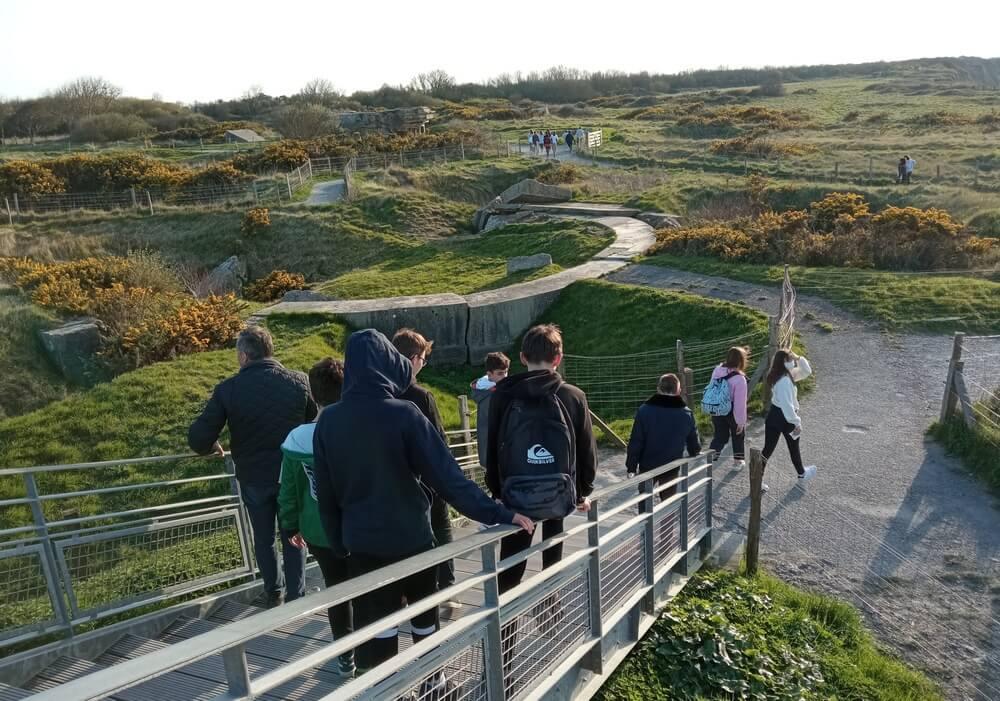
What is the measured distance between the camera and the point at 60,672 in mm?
4262

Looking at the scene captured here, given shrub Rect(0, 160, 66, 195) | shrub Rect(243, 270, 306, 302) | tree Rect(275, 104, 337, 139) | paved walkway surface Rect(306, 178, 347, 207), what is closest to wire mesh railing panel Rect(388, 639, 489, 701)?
shrub Rect(243, 270, 306, 302)

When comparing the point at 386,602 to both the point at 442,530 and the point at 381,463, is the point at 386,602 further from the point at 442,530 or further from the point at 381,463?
the point at 442,530

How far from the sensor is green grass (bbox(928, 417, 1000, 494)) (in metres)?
7.89

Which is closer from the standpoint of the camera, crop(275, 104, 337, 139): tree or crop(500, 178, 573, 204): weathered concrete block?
crop(500, 178, 573, 204): weathered concrete block

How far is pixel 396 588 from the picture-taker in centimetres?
340

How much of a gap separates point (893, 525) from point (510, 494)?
16.3 ft

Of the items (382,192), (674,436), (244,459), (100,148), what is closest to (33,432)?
(244,459)

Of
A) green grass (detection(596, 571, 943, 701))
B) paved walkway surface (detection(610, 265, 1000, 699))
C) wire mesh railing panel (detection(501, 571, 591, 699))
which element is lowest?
paved walkway surface (detection(610, 265, 1000, 699))

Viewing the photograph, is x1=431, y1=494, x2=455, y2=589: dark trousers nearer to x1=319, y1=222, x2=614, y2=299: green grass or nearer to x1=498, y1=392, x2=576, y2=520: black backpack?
x1=498, y1=392, x2=576, y2=520: black backpack

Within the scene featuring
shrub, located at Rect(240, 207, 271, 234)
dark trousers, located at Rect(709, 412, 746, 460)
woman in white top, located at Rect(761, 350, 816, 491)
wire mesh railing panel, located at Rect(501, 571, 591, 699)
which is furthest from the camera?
shrub, located at Rect(240, 207, 271, 234)

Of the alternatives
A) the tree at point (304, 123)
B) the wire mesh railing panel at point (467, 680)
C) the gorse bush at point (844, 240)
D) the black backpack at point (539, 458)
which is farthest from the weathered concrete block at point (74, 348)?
→ the tree at point (304, 123)

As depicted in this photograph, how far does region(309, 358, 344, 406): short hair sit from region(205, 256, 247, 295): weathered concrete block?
19.4 metres

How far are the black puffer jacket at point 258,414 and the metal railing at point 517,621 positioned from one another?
3.31ft

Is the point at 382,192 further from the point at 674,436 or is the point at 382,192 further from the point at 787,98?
the point at 787,98
